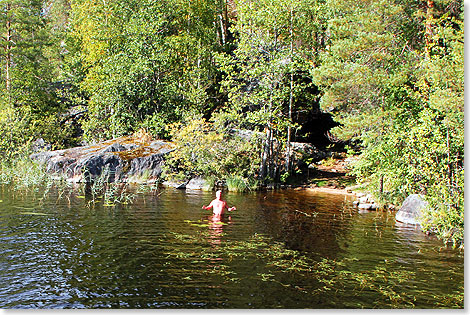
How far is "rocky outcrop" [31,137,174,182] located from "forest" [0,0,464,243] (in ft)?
4.40

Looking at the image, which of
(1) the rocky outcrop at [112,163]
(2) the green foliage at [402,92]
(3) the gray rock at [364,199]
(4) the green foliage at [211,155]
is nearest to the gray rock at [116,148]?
(1) the rocky outcrop at [112,163]

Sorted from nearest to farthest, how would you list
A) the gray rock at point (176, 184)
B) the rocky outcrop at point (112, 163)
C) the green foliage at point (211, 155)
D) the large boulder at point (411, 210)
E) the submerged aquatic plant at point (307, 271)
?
the submerged aquatic plant at point (307, 271)
the large boulder at point (411, 210)
the gray rock at point (176, 184)
the green foliage at point (211, 155)
the rocky outcrop at point (112, 163)

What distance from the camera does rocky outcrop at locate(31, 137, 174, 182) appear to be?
24.9 metres

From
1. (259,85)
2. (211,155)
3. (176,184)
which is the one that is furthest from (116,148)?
(259,85)

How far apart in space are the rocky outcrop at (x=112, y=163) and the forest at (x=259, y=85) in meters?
1.34

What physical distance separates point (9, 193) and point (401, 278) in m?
17.1

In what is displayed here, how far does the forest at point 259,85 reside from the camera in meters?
14.9

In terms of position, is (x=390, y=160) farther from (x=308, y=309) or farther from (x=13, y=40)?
(x=13, y=40)

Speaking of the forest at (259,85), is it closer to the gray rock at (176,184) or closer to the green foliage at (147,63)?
the green foliage at (147,63)

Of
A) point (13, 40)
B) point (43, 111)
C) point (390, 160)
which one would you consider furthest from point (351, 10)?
point (13, 40)

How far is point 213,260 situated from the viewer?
31.3ft

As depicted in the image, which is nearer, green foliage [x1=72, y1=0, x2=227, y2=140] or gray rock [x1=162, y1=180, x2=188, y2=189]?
gray rock [x1=162, y1=180, x2=188, y2=189]

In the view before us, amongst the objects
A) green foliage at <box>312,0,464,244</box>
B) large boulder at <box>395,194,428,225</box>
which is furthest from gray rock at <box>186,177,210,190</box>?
large boulder at <box>395,194,428,225</box>

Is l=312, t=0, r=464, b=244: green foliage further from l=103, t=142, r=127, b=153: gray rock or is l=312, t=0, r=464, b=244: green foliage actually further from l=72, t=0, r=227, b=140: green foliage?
l=103, t=142, r=127, b=153: gray rock
